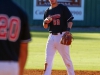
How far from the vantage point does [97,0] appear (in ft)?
99.2

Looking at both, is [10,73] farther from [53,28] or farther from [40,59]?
[40,59]

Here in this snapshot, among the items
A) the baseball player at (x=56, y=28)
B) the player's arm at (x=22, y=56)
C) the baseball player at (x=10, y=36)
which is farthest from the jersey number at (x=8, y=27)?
the baseball player at (x=56, y=28)

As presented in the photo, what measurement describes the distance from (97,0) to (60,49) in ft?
73.1

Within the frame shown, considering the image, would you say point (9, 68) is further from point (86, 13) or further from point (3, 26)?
point (86, 13)

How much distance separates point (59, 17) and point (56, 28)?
0.23m

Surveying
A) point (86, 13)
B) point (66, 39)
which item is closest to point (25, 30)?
point (66, 39)

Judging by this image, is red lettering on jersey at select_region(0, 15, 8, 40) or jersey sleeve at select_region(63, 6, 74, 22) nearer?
red lettering on jersey at select_region(0, 15, 8, 40)

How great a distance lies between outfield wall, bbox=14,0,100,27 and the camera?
2995 cm

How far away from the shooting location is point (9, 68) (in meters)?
3.68

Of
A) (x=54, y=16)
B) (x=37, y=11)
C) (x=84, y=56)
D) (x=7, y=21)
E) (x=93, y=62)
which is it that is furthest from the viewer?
(x=37, y=11)

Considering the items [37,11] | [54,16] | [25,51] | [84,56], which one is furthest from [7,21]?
[37,11]

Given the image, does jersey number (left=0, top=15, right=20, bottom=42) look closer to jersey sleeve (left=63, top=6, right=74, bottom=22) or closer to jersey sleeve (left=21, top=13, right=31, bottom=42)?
jersey sleeve (left=21, top=13, right=31, bottom=42)

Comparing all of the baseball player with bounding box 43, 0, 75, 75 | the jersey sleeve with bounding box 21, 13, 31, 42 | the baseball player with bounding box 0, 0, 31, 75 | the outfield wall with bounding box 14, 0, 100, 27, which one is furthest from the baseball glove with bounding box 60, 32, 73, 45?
the outfield wall with bounding box 14, 0, 100, 27

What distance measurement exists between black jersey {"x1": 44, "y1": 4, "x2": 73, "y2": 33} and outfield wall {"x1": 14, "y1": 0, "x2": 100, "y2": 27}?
21.4 meters
